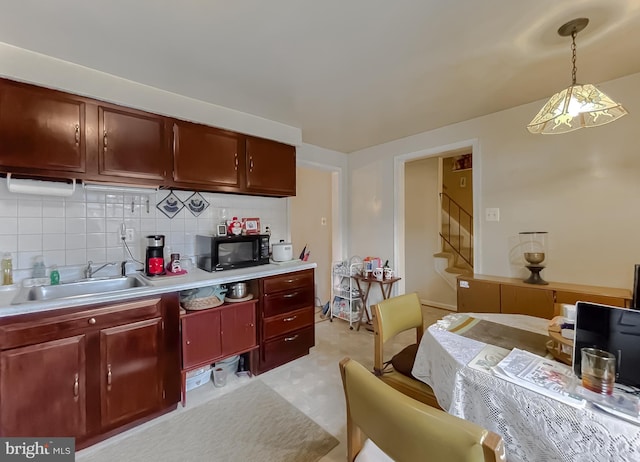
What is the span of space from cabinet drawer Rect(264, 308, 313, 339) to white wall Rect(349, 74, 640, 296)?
1.82 metres

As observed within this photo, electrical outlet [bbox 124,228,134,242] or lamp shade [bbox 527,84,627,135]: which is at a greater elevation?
lamp shade [bbox 527,84,627,135]

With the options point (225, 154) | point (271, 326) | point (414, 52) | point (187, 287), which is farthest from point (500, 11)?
point (271, 326)

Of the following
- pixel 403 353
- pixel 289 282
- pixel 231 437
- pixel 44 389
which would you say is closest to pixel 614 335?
pixel 403 353

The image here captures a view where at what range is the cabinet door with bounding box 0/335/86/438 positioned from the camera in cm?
136

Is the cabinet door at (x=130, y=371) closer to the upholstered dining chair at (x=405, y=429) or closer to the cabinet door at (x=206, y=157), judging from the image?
the cabinet door at (x=206, y=157)

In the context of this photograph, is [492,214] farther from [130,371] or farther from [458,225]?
[130,371]

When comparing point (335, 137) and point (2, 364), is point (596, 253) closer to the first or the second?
point (335, 137)

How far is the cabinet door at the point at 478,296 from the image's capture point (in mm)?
2373

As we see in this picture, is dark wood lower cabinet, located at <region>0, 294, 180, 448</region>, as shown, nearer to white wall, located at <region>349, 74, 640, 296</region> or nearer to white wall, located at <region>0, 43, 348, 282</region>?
white wall, located at <region>0, 43, 348, 282</region>

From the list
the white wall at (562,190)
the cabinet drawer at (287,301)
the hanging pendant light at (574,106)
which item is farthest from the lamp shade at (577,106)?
the cabinet drawer at (287,301)

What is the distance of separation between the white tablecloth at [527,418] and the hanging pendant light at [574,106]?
1273 millimetres

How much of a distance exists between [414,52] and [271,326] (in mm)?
2317

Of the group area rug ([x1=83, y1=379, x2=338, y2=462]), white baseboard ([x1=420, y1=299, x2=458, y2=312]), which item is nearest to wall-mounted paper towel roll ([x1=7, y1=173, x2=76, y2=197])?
area rug ([x1=83, y1=379, x2=338, y2=462])

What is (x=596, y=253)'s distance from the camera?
83.2 inches
